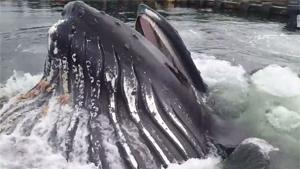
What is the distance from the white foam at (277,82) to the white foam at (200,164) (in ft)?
12.6

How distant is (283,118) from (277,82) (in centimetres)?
242

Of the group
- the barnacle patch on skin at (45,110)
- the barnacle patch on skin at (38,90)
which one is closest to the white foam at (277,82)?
the barnacle patch on skin at (38,90)

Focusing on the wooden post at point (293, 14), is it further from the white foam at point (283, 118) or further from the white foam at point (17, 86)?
the white foam at point (283, 118)

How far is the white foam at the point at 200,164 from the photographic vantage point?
491 cm

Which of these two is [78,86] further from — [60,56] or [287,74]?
[287,74]

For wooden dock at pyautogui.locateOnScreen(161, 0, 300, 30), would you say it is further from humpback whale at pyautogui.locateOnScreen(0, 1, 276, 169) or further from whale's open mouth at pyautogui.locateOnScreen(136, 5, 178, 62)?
humpback whale at pyautogui.locateOnScreen(0, 1, 276, 169)

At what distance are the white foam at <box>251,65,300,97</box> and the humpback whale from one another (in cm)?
376

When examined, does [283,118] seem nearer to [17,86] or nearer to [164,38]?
[164,38]

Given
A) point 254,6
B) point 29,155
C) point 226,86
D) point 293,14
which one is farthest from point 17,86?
point 254,6

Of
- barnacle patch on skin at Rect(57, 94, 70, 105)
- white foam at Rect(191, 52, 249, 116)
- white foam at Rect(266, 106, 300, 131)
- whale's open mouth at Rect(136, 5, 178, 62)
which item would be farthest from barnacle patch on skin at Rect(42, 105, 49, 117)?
white foam at Rect(266, 106, 300, 131)

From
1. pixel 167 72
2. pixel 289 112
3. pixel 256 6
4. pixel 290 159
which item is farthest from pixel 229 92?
pixel 256 6

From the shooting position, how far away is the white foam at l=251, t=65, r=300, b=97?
912 cm

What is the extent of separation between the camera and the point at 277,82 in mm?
9945

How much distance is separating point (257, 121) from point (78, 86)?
10.8 feet
